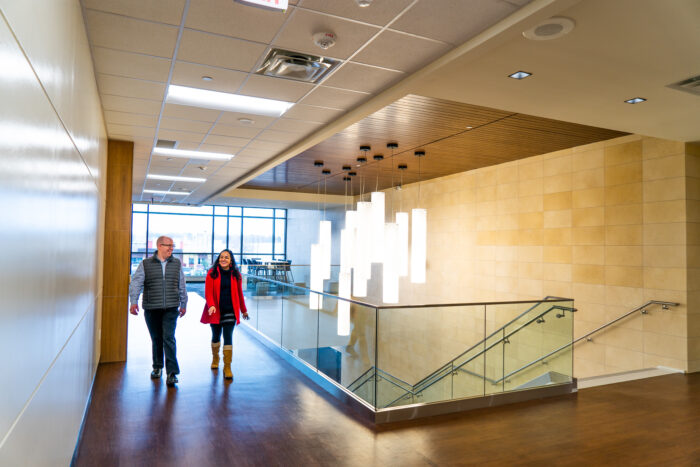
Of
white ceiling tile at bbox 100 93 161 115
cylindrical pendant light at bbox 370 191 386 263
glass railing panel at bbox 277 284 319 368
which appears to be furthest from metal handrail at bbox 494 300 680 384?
white ceiling tile at bbox 100 93 161 115

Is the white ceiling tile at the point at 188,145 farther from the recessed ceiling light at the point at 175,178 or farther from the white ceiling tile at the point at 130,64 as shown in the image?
the recessed ceiling light at the point at 175,178

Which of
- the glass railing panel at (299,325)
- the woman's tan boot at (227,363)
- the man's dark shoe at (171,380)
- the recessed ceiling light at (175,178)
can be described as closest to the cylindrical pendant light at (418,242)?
the glass railing panel at (299,325)

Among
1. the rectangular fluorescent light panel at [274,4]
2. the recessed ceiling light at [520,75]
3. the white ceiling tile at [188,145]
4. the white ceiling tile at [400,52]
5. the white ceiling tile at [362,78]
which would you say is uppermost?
the white ceiling tile at [400,52]

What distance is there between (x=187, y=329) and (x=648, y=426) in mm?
7251

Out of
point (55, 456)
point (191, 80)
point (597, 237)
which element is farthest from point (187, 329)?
point (597, 237)

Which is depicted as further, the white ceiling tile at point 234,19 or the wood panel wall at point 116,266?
the wood panel wall at point 116,266

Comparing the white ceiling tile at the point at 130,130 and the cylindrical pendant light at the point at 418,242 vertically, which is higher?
the white ceiling tile at the point at 130,130

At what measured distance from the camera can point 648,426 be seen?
421cm

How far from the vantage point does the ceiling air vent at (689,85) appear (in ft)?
13.3

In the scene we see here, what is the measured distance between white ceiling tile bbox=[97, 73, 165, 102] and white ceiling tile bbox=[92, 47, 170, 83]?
12 cm

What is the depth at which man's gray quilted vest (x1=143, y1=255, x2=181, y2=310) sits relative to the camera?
5.10 metres

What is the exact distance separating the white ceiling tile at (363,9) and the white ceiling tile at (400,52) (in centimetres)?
22

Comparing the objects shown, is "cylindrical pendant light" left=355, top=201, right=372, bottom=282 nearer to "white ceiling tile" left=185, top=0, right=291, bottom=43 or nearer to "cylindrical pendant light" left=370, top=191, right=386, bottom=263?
"cylindrical pendant light" left=370, top=191, right=386, bottom=263

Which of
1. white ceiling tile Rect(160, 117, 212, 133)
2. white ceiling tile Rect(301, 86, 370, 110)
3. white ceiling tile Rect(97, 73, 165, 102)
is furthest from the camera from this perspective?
white ceiling tile Rect(160, 117, 212, 133)
